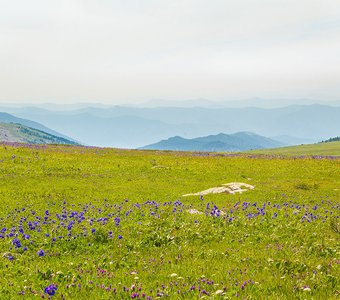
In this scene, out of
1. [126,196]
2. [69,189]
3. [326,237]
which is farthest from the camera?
[69,189]

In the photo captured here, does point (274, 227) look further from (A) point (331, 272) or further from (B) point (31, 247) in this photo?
(B) point (31, 247)

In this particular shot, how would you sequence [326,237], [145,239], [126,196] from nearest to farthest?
1. [145,239]
2. [326,237]
3. [126,196]

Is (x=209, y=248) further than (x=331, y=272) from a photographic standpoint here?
Yes

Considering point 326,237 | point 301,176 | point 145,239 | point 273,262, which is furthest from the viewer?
point 301,176

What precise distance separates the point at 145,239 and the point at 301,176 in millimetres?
28995

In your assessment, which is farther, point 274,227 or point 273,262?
point 274,227

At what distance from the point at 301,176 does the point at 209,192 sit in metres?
15.7

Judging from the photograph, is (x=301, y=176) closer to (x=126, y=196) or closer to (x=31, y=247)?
(x=126, y=196)

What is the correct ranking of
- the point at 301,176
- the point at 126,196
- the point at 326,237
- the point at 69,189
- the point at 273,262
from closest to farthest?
the point at 273,262 → the point at 326,237 → the point at 126,196 → the point at 69,189 → the point at 301,176

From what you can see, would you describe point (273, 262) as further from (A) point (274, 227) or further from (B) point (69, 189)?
(B) point (69, 189)

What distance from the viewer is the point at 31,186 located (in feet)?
90.2

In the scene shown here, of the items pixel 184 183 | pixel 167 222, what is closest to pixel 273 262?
pixel 167 222

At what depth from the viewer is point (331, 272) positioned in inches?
357

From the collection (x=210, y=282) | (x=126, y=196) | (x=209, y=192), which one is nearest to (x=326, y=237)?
(x=210, y=282)
